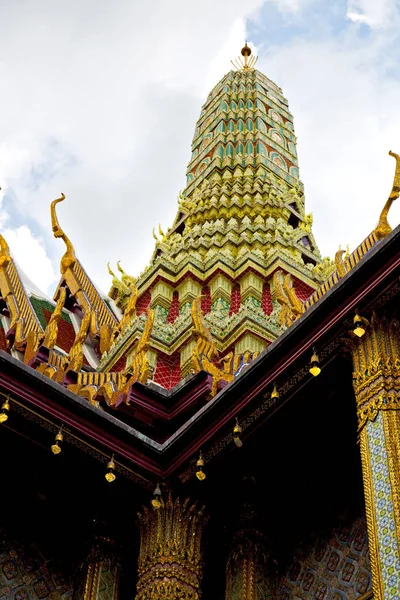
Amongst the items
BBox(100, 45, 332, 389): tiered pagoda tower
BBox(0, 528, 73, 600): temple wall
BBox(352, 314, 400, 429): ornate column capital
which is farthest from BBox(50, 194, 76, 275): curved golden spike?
BBox(352, 314, 400, 429): ornate column capital

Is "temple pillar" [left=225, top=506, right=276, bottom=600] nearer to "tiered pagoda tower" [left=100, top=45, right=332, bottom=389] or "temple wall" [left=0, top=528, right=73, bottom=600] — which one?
"temple wall" [left=0, top=528, right=73, bottom=600]

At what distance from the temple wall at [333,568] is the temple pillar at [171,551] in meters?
0.73

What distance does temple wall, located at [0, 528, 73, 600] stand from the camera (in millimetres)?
7824

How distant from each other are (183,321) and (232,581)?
25.0 ft

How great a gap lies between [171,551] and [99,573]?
69cm

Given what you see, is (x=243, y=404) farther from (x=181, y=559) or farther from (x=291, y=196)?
(x=291, y=196)

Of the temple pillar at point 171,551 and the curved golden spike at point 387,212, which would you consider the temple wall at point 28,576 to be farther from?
the curved golden spike at point 387,212

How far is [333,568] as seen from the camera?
742cm

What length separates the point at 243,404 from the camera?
733cm

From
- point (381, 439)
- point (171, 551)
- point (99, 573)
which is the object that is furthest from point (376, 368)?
point (99, 573)

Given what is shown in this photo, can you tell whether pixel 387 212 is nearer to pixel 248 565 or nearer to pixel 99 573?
pixel 248 565

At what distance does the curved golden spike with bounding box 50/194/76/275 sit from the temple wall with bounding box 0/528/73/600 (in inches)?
270

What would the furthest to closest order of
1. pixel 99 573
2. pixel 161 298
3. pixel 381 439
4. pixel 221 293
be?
pixel 161 298 < pixel 221 293 < pixel 99 573 < pixel 381 439

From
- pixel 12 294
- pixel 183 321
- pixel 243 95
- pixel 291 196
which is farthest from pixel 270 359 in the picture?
pixel 243 95
